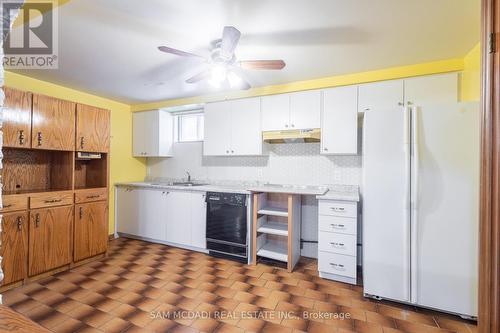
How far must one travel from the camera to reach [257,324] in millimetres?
1870

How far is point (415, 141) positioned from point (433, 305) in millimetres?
1402

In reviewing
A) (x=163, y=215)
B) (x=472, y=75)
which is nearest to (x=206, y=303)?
(x=163, y=215)

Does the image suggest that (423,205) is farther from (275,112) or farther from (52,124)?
(52,124)

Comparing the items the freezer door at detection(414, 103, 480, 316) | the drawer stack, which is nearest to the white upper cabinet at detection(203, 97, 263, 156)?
the drawer stack

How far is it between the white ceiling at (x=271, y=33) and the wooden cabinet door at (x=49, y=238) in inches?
65.0

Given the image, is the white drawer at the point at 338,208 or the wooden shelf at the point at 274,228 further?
the wooden shelf at the point at 274,228

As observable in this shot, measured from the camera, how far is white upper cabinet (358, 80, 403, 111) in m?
2.62

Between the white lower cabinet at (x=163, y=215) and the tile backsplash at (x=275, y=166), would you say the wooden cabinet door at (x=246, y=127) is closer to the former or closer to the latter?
the tile backsplash at (x=275, y=166)

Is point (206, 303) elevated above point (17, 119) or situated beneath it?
situated beneath

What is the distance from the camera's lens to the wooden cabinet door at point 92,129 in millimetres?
2902

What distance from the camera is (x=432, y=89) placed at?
250 centimetres

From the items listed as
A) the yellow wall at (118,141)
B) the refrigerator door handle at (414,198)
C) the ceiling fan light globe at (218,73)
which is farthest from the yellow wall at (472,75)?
the yellow wall at (118,141)

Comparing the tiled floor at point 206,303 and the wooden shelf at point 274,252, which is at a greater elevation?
the wooden shelf at point 274,252

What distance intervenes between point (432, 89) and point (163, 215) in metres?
3.76
